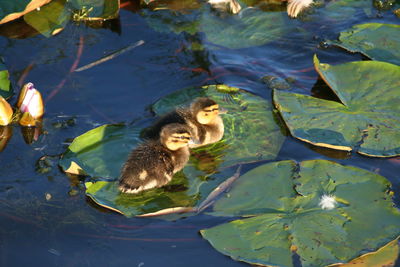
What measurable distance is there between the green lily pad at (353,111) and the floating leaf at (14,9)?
3.22 meters

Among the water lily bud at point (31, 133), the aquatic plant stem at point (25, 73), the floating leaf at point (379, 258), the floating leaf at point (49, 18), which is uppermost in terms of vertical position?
the floating leaf at point (49, 18)

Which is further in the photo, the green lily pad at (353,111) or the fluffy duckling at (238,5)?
the fluffy duckling at (238,5)

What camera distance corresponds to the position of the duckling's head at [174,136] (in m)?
4.82

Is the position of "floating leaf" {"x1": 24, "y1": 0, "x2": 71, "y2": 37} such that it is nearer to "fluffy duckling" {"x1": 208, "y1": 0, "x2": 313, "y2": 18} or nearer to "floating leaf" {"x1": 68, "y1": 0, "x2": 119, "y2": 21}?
"floating leaf" {"x1": 68, "y1": 0, "x2": 119, "y2": 21}

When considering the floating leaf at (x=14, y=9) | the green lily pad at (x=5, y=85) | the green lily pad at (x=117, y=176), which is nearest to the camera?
the green lily pad at (x=117, y=176)

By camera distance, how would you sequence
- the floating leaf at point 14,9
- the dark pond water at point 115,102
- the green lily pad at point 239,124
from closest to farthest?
1. the dark pond water at point 115,102
2. the green lily pad at point 239,124
3. the floating leaf at point 14,9

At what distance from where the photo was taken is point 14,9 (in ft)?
22.4

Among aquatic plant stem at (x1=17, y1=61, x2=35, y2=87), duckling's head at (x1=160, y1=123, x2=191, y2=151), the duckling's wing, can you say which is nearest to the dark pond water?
aquatic plant stem at (x1=17, y1=61, x2=35, y2=87)

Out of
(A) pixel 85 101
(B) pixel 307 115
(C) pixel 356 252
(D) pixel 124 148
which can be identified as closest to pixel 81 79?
(A) pixel 85 101

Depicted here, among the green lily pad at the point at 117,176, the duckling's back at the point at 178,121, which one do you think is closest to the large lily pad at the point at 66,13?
the green lily pad at the point at 117,176

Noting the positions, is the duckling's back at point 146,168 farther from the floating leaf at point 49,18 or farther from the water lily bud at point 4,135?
the floating leaf at point 49,18

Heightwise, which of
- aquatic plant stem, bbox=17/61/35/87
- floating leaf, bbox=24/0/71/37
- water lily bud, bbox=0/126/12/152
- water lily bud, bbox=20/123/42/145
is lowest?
water lily bud, bbox=20/123/42/145

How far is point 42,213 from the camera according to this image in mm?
4570

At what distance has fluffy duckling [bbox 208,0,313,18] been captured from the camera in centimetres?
727
